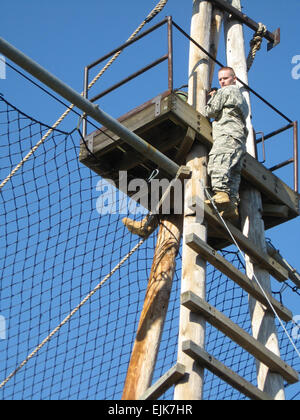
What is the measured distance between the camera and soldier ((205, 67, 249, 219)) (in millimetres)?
6922

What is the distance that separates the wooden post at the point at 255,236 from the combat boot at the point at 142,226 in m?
0.72

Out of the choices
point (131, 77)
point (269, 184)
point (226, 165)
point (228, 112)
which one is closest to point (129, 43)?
point (131, 77)

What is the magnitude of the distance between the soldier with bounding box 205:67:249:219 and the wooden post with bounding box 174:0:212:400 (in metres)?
0.13

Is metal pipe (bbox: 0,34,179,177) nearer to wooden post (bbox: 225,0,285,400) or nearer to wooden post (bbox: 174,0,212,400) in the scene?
wooden post (bbox: 174,0,212,400)

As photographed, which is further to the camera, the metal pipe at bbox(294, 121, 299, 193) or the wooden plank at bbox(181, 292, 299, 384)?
the metal pipe at bbox(294, 121, 299, 193)

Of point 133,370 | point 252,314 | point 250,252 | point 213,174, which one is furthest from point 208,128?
point 133,370

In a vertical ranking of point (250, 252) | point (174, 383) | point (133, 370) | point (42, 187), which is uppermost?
point (42, 187)

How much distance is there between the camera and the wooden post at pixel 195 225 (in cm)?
588

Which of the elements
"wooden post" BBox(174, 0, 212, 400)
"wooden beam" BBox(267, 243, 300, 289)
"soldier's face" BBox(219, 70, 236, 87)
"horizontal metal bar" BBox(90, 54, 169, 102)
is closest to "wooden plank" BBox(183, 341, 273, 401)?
"wooden post" BBox(174, 0, 212, 400)

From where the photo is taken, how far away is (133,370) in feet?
21.9

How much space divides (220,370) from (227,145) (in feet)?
5.99

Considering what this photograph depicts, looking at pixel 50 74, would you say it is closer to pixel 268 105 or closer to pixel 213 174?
pixel 213 174

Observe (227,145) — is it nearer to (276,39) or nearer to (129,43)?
(129,43)

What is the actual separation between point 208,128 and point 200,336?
186 cm
